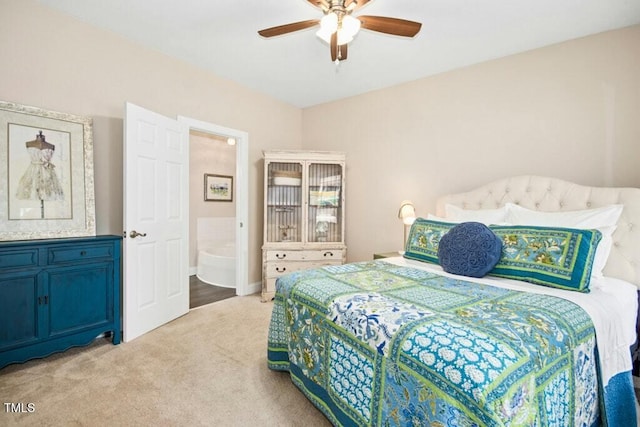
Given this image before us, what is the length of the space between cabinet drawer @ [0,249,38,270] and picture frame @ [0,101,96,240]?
18cm

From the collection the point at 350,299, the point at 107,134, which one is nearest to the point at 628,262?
the point at 350,299

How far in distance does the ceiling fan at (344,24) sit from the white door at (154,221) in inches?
58.6

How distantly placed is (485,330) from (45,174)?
3098 mm

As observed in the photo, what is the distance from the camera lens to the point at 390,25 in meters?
2.00

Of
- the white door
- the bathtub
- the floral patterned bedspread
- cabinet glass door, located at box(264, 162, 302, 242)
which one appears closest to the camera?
the floral patterned bedspread

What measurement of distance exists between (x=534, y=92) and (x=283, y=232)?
312 centimetres

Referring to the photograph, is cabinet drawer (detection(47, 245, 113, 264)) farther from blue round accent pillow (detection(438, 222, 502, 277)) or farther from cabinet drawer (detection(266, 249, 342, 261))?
blue round accent pillow (detection(438, 222, 502, 277))

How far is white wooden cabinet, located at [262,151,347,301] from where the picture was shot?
386 cm

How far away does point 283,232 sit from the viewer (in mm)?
4117

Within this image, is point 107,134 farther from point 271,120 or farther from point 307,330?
point 307,330

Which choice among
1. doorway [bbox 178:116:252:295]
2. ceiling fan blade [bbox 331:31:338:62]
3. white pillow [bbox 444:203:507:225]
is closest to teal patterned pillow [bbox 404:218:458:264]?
white pillow [bbox 444:203:507:225]

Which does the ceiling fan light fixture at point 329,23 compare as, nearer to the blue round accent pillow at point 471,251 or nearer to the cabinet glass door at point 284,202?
the blue round accent pillow at point 471,251

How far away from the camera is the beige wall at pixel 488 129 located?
8.10 feet

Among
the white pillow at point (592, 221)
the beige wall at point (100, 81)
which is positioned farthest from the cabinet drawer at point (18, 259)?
the white pillow at point (592, 221)
